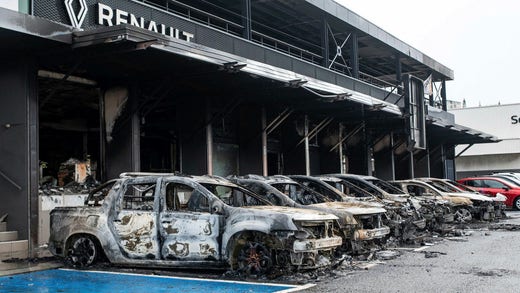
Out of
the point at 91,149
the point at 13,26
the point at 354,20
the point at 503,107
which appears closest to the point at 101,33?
the point at 13,26

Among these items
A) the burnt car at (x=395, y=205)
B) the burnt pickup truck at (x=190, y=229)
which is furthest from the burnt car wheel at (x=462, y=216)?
the burnt pickup truck at (x=190, y=229)

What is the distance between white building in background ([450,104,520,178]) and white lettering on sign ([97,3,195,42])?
4342 centimetres

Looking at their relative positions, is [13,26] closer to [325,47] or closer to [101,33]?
[101,33]

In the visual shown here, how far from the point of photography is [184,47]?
11.6m

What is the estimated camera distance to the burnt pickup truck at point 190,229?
29.1 ft

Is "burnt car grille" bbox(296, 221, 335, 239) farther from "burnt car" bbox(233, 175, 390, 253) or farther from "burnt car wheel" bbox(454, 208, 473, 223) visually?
"burnt car wheel" bbox(454, 208, 473, 223)

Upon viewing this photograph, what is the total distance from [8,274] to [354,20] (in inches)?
733

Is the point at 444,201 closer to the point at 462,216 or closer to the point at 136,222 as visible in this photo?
the point at 462,216

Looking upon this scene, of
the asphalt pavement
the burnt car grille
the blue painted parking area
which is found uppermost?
the burnt car grille

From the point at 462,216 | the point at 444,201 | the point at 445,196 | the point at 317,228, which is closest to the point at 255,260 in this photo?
the point at 317,228

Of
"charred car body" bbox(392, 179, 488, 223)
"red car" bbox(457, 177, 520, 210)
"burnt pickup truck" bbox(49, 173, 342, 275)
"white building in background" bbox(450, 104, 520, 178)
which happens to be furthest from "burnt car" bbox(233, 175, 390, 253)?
"white building in background" bbox(450, 104, 520, 178)

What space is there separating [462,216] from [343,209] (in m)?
7.65

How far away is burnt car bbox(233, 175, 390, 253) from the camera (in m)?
10.6

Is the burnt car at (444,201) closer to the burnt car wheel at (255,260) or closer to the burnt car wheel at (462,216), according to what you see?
the burnt car wheel at (462,216)
